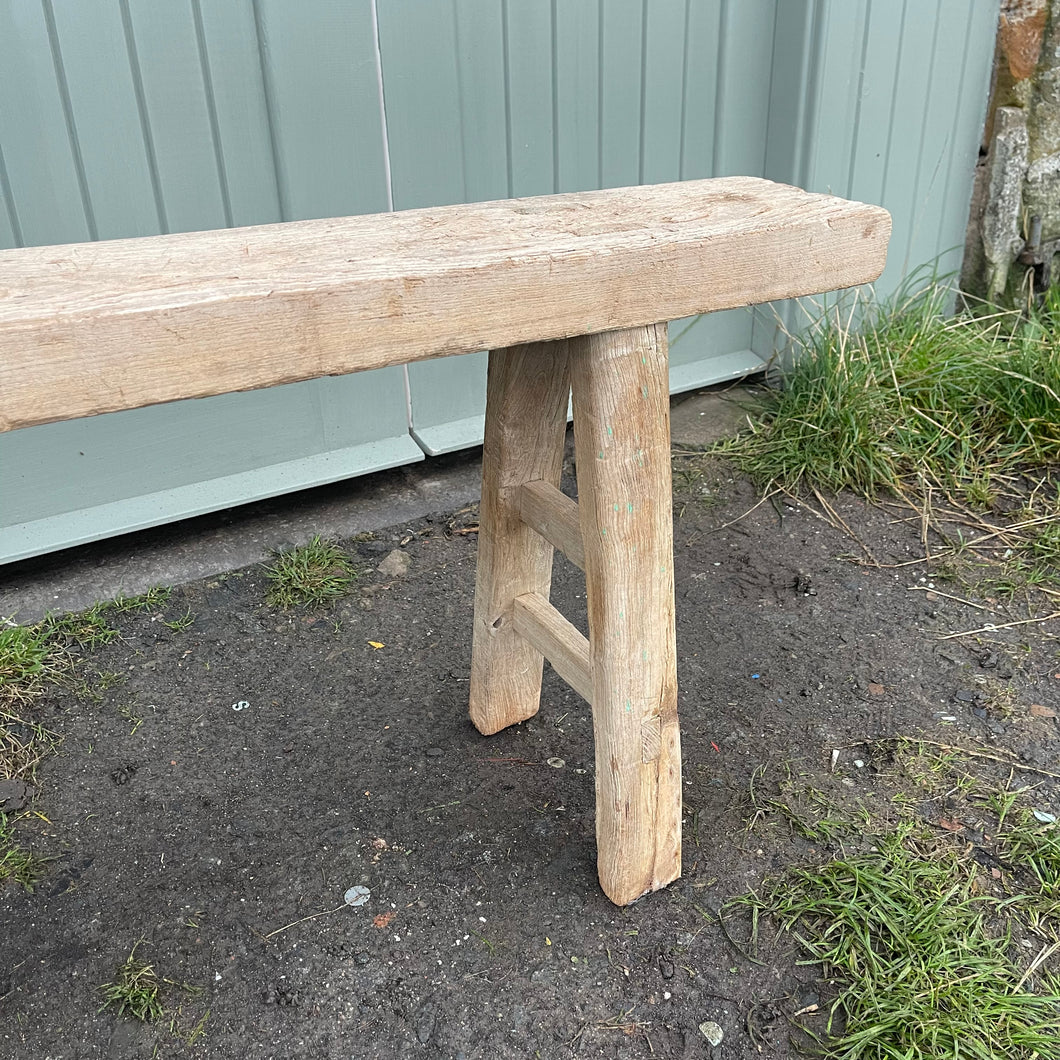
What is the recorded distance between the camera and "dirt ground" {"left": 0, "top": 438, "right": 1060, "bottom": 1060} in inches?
56.7

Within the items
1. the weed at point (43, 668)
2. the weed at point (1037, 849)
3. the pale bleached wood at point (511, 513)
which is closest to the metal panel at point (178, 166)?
the weed at point (43, 668)

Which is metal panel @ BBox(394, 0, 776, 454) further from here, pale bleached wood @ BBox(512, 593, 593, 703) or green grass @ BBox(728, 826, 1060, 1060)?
green grass @ BBox(728, 826, 1060, 1060)

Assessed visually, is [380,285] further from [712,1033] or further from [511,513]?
[712,1033]

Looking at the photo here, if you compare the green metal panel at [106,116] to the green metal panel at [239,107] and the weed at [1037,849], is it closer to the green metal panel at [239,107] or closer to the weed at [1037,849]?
the green metal panel at [239,107]

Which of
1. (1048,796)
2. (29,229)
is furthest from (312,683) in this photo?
(1048,796)

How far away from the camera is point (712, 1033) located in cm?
140

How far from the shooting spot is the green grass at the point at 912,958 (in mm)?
1354

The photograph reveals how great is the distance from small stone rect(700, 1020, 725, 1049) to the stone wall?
2.75 metres

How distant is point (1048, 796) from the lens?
178 centimetres

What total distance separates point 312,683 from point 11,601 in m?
0.80

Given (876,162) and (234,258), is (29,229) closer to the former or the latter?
(234,258)

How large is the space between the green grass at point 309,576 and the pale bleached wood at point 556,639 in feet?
2.62

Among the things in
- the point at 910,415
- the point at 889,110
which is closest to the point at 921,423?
the point at 910,415

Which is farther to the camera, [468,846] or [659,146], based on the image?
[659,146]
